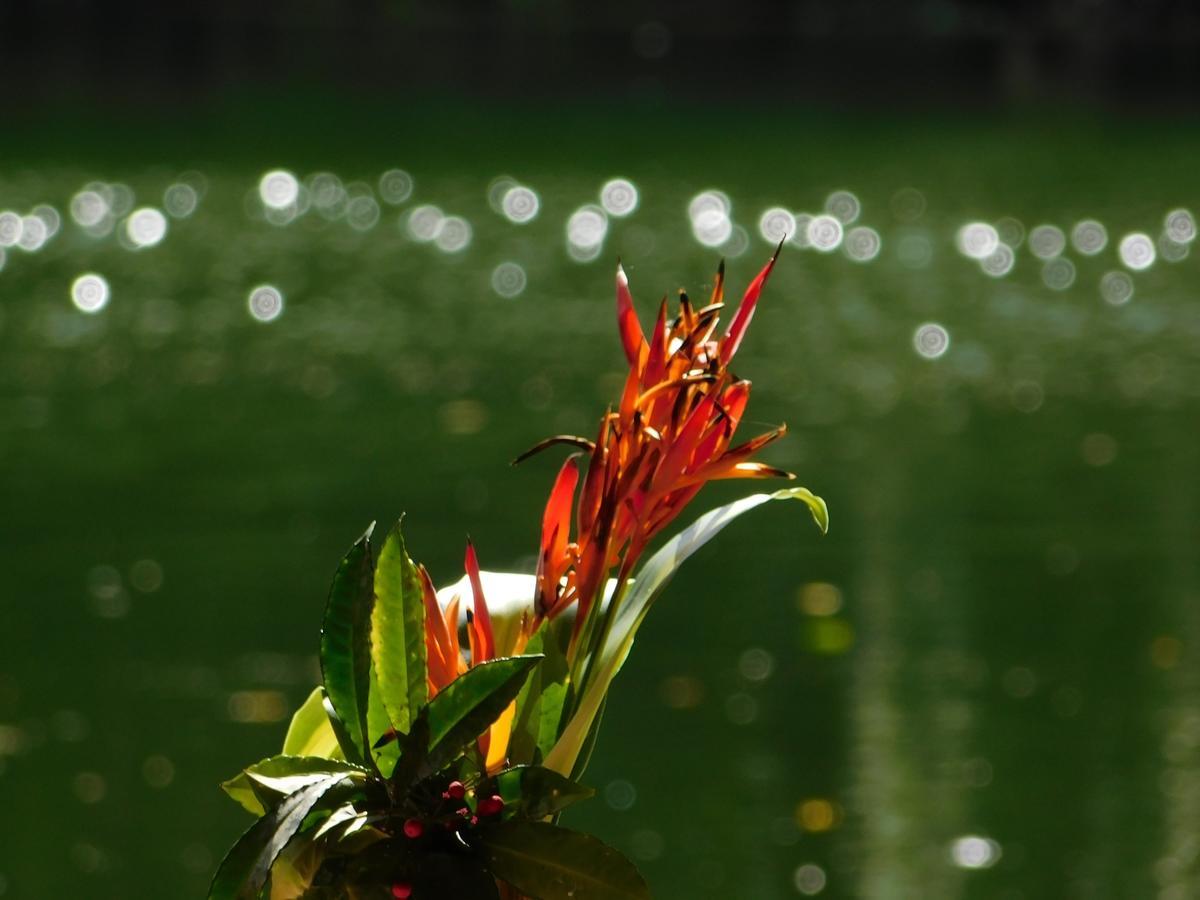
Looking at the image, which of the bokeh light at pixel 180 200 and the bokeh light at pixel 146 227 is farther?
the bokeh light at pixel 180 200

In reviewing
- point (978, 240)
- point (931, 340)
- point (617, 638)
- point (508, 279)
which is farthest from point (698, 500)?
point (978, 240)

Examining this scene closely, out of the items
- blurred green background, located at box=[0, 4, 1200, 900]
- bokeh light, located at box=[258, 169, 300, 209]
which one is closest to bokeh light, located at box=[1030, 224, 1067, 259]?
blurred green background, located at box=[0, 4, 1200, 900]

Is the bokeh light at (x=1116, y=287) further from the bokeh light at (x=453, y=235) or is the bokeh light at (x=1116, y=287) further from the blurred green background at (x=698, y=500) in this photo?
the bokeh light at (x=453, y=235)

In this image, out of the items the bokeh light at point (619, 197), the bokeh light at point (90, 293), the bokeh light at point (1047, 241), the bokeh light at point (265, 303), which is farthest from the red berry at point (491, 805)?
the bokeh light at point (619, 197)

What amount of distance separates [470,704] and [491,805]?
5 centimetres

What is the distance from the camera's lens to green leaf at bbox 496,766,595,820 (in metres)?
0.97

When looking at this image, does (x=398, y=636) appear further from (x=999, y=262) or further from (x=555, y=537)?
(x=999, y=262)

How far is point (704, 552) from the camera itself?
618 centimetres

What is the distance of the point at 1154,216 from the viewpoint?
1398cm

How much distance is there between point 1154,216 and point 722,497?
8.06 meters

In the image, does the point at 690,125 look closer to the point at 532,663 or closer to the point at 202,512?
the point at 202,512

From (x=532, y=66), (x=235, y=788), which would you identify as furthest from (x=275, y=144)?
(x=235, y=788)

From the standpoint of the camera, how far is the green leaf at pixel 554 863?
97 cm

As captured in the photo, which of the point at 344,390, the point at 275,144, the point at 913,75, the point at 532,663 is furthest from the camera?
the point at 913,75
